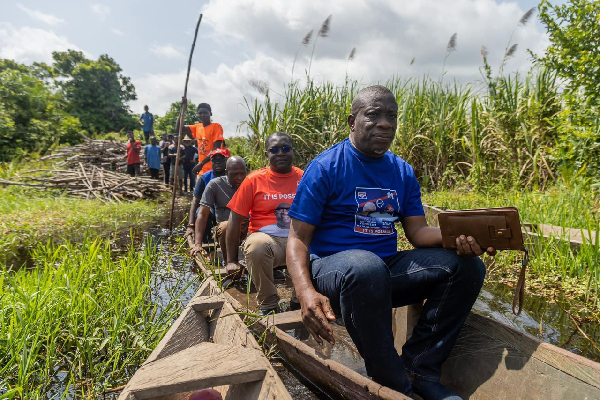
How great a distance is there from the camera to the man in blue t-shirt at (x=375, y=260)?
179 centimetres

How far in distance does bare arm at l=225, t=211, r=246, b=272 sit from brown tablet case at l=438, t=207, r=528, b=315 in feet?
6.91

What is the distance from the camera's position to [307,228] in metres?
2.04

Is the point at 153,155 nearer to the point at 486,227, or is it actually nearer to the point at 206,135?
the point at 206,135

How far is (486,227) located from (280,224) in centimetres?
203

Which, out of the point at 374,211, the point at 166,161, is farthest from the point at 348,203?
the point at 166,161

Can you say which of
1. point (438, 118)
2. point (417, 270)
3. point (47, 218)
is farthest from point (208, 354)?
point (438, 118)

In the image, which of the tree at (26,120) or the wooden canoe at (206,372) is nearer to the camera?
the wooden canoe at (206,372)

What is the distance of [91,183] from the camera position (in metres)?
11.2

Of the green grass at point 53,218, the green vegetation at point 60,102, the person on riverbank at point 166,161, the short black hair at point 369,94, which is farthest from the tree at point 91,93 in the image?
the short black hair at point 369,94

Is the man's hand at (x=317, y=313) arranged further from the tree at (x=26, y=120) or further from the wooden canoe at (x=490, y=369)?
the tree at (x=26, y=120)

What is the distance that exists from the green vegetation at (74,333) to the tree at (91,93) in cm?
2713

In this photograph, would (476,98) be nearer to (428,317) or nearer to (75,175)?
(428,317)

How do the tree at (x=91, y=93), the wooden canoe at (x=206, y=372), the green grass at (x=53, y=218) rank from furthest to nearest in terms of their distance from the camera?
the tree at (x=91, y=93)
the green grass at (x=53, y=218)
the wooden canoe at (x=206, y=372)

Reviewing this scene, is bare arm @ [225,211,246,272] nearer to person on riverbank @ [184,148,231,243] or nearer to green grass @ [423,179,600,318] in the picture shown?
person on riverbank @ [184,148,231,243]
